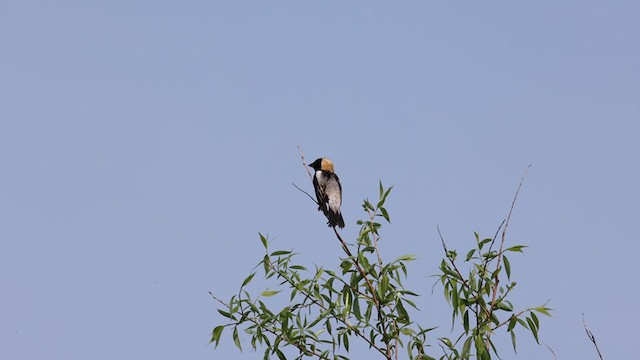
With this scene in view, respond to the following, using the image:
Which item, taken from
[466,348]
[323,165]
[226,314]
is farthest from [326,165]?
[466,348]

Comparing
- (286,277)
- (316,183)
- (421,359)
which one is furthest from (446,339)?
(316,183)

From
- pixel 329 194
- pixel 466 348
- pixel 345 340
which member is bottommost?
pixel 466 348

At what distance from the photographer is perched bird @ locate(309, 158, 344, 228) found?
13469 millimetres

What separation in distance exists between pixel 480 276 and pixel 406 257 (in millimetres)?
653

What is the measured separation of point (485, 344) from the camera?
6371mm

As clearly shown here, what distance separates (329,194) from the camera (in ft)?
45.4

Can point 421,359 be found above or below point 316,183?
below

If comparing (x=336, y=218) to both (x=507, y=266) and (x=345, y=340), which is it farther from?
(x=507, y=266)

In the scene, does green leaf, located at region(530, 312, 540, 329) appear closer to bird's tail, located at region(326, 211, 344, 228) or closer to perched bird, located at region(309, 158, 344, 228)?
perched bird, located at region(309, 158, 344, 228)

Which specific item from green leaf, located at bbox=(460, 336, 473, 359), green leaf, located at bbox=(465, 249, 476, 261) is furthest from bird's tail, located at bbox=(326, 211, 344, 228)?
Answer: green leaf, located at bbox=(460, 336, 473, 359)

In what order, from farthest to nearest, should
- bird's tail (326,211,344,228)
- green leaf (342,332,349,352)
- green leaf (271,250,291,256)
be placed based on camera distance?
bird's tail (326,211,344,228) → green leaf (271,250,291,256) → green leaf (342,332,349,352)

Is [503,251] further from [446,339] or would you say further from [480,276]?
[446,339]

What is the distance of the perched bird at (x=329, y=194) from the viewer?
1347cm

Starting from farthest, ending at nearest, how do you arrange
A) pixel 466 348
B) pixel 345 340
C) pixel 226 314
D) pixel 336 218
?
1. pixel 336 218
2. pixel 345 340
3. pixel 226 314
4. pixel 466 348
